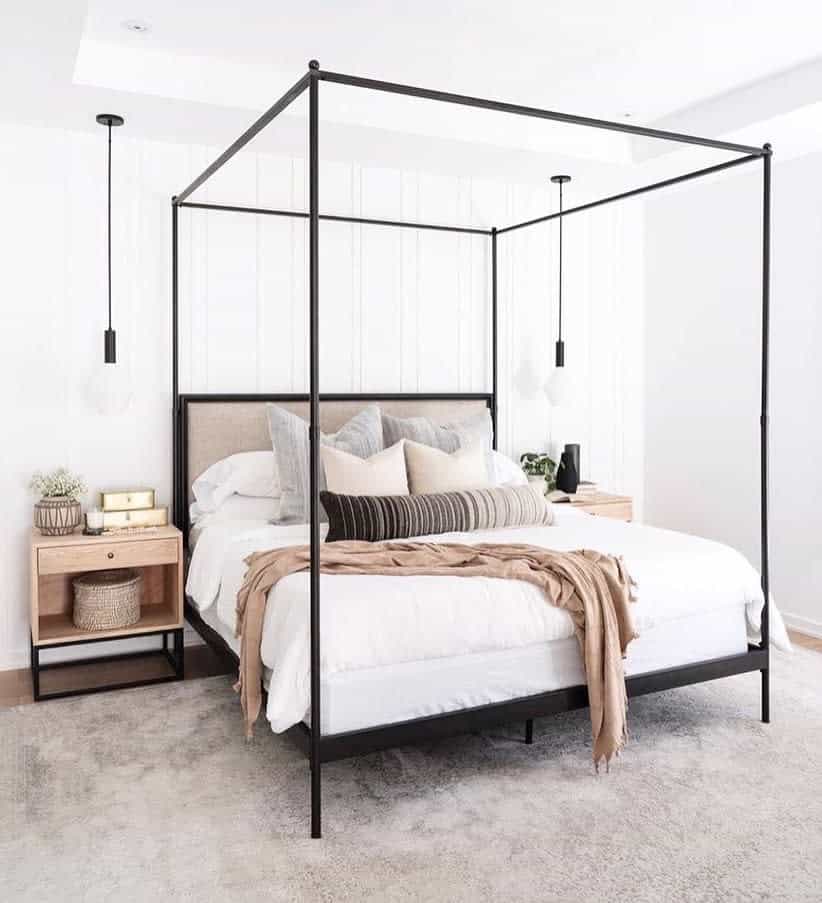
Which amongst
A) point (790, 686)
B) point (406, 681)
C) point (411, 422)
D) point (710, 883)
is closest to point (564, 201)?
point (411, 422)

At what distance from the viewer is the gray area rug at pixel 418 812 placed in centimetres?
234

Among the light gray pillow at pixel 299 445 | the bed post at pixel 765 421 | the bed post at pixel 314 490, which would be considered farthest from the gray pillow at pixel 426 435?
the bed post at pixel 314 490

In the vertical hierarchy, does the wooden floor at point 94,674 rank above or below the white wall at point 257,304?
below

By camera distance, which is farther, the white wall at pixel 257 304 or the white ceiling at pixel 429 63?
the white wall at pixel 257 304

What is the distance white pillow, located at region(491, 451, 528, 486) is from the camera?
4.52 meters

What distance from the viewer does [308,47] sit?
142 inches

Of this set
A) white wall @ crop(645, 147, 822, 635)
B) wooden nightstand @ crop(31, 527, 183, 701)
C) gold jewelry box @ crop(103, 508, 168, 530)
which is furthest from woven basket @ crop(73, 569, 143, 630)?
white wall @ crop(645, 147, 822, 635)

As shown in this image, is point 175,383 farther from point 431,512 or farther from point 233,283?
point 431,512

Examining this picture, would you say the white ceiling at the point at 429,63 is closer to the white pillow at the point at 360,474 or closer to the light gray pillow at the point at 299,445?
the light gray pillow at the point at 299,445

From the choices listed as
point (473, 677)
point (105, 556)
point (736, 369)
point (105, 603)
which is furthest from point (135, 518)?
point (736, 369)

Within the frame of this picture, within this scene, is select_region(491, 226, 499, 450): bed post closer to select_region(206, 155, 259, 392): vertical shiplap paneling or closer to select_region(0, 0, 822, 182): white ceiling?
select_region(0, 0, 822, 182): white ceiling

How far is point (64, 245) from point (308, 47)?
1415mm

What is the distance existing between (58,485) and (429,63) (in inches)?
94.6

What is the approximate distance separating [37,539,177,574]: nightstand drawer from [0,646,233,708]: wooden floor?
507 mm
